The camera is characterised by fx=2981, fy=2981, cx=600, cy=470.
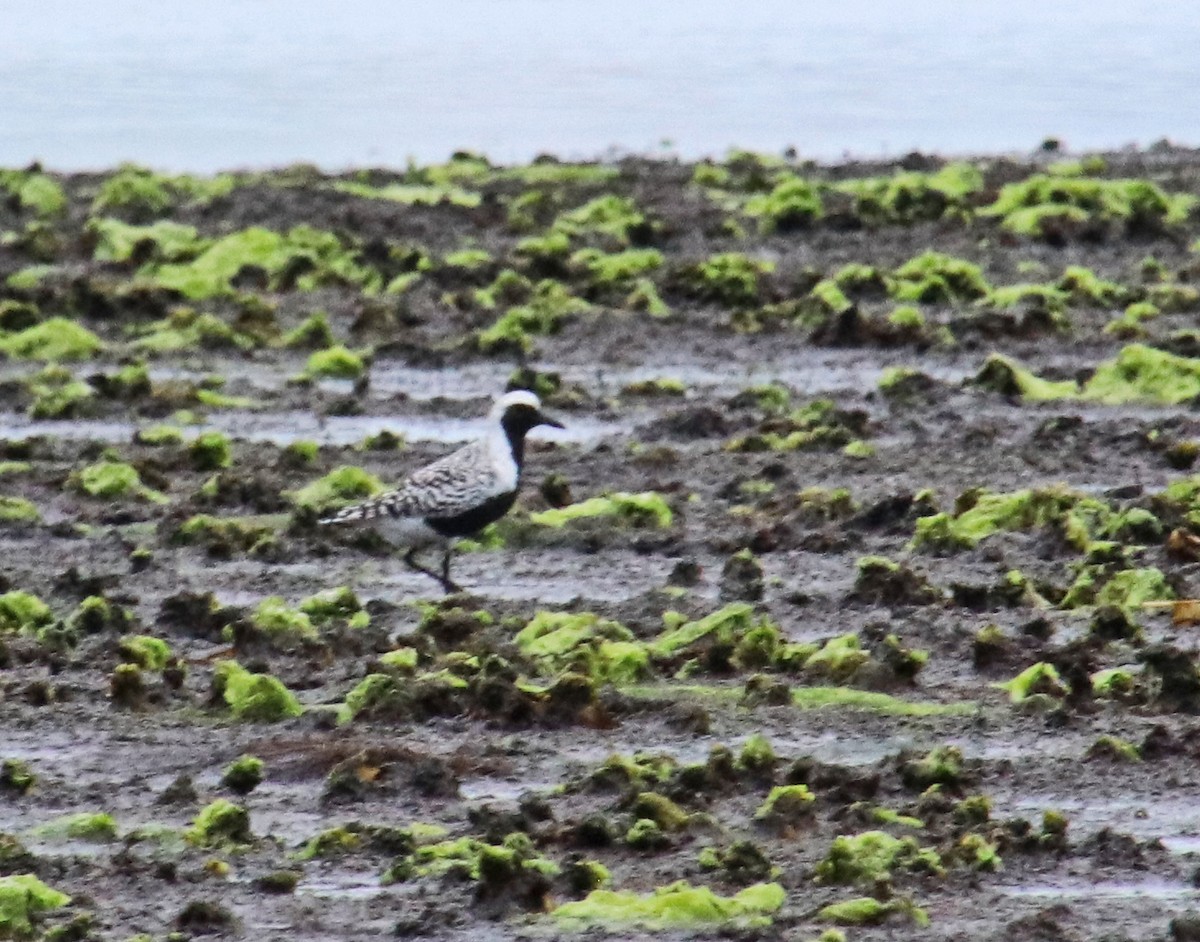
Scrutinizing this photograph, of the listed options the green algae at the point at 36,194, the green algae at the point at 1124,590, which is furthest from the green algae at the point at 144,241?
the green algae at the point at 1124,590

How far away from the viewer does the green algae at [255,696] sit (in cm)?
885

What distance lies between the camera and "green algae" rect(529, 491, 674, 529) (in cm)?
1172

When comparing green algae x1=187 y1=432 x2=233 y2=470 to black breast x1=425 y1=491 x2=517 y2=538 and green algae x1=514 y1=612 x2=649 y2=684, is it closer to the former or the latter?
black breast x1=425 y1=491 x2=517 y2=538

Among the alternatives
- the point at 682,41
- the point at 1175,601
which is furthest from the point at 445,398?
the point at 682,41

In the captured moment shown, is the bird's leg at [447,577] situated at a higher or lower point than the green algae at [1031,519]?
lower

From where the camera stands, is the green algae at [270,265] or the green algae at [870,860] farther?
the green algae at [270,265]

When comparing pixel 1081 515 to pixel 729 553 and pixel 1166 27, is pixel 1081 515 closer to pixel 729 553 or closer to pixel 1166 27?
pixel 729 553

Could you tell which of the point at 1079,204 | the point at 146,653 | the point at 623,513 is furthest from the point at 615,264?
the point at 146,653

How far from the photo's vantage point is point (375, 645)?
9781 mm

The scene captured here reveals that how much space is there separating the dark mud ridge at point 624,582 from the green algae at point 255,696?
0.6 inches

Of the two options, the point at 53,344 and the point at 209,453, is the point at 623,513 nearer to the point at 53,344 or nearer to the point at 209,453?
the point at 209,453

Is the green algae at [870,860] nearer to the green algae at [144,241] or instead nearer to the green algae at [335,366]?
the green algae at [335,366]

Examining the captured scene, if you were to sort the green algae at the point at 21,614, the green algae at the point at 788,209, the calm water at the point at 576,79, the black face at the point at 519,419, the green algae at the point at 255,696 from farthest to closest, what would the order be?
the calm water at the point at 576,79 < the green algae at the point at 788,209 < the black face at the point at 519,419 < the green algae at the point at 21,614 < the green algae at the point at 255,696

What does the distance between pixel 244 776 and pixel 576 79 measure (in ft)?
100
